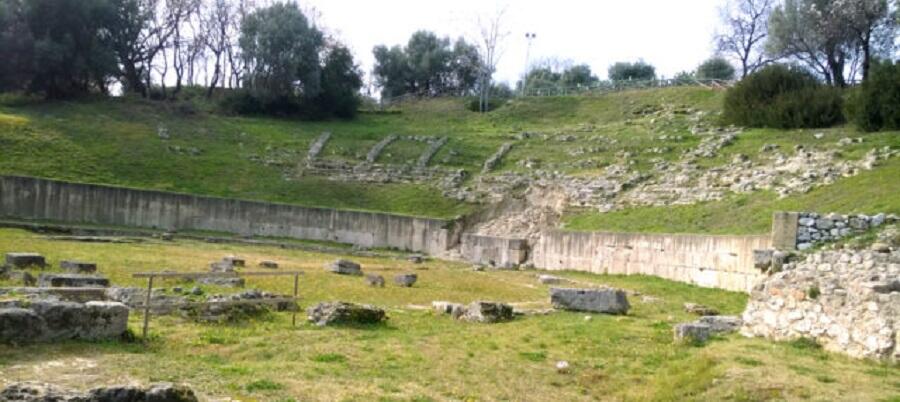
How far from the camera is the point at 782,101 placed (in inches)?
1641

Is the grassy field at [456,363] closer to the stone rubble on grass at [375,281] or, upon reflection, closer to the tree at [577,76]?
the stone rubble on grass at [375,281]

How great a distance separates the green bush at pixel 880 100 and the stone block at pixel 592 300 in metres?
21.8

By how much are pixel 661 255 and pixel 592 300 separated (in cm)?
1000

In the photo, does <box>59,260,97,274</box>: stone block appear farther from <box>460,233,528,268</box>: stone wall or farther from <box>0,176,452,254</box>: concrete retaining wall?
<box>0,176,452,254</box>: concrete retaining wall

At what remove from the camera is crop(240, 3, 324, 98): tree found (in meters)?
60.2

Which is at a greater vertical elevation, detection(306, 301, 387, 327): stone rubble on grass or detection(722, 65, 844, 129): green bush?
detection(722, 65, 844, 129): green bush

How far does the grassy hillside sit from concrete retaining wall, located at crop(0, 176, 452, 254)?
6.97ft

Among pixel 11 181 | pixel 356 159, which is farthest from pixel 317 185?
pixel 11 181

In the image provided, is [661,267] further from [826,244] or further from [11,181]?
[11,181]

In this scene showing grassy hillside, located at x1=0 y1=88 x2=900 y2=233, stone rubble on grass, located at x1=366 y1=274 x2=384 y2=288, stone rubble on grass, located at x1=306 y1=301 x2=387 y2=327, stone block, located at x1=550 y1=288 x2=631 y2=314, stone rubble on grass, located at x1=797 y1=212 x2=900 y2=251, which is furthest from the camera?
grassy hillside, located at x1=0 y1=88 x2=900 y2=233

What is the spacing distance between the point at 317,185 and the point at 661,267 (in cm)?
2303

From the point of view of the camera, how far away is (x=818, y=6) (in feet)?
174

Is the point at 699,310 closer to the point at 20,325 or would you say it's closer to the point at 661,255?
the point at 661,255

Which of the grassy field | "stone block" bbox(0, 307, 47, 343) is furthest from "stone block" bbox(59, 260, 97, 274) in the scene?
"stone block" bbox(0, 307, 47, 343)
